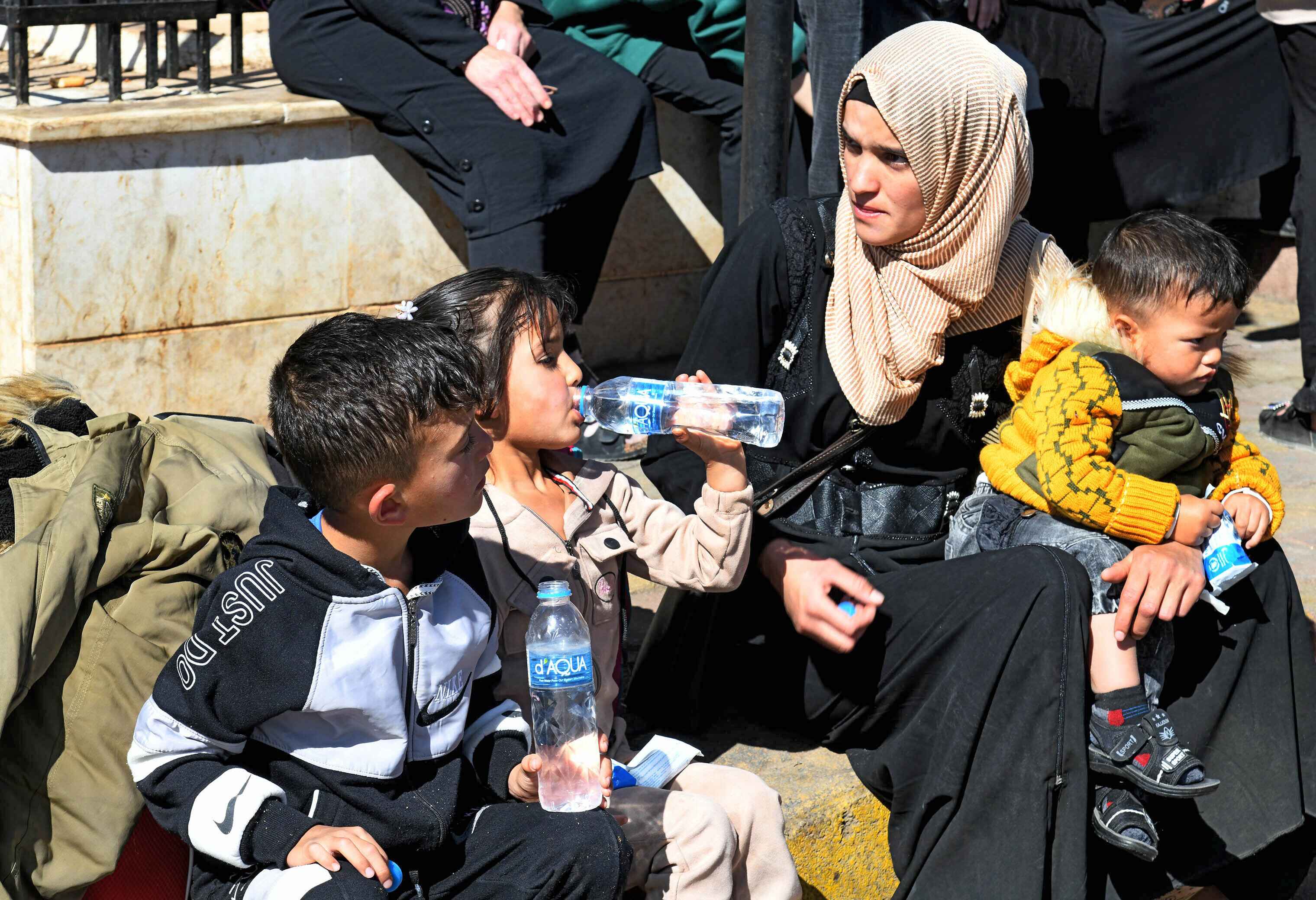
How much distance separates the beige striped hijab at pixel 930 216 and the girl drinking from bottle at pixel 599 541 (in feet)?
1.66

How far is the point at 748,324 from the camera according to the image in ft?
9.41

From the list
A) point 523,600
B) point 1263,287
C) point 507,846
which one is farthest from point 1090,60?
point 507,846

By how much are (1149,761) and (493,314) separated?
1417mm

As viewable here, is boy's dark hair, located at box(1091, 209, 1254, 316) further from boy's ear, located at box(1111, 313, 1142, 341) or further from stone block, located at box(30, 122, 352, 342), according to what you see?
stone block, located at box(30, 122, 352, 342)

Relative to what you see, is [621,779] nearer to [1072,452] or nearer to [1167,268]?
[1072,452]

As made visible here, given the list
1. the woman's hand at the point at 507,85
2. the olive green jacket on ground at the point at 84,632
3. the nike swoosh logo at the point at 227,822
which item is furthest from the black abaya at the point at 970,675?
the woman's hand at the point at 507,85

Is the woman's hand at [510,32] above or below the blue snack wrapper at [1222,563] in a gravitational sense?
above

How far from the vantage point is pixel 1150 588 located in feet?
8.55

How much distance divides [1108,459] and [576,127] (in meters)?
2.04

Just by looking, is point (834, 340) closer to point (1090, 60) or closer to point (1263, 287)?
point (1090, 60)

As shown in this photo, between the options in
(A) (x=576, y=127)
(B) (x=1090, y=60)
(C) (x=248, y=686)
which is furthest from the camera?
(B) (x=1090, y=60)

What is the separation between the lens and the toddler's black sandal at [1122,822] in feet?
8.23

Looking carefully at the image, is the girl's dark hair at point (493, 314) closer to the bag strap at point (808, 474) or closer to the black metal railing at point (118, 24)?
the bag strap at point (808, 474)

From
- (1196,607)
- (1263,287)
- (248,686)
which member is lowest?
(1263,287)
